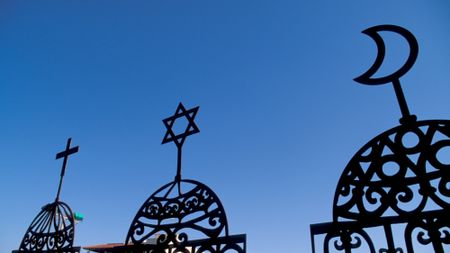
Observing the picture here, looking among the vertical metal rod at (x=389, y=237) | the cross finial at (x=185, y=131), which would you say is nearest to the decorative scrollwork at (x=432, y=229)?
the vertical metal rod at (x=389, y=237)

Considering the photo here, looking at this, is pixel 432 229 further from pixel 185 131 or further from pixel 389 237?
pixel 185 131

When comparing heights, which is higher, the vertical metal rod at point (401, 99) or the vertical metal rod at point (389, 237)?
the vertical metal rod at point (401, 99)

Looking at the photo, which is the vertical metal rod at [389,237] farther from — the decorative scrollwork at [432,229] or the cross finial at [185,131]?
the cross finial at [185,131]

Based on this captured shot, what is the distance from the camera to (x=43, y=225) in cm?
538

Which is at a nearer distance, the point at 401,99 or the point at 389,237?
the point at 389,237

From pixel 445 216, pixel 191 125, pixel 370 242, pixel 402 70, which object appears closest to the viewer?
pixel 445 216

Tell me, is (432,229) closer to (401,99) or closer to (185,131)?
(401,99)

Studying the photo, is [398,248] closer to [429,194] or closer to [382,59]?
[429,194]

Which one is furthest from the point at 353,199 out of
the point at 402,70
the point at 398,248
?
the point at 402,70

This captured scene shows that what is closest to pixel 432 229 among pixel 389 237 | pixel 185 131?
pixel 389 237

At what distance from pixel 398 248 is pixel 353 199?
52 cm

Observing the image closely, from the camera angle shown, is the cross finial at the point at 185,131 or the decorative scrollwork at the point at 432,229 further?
the cross finial at the point at 185,131

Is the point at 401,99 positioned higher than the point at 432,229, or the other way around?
the point at 401,99

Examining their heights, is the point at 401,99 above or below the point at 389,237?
above
